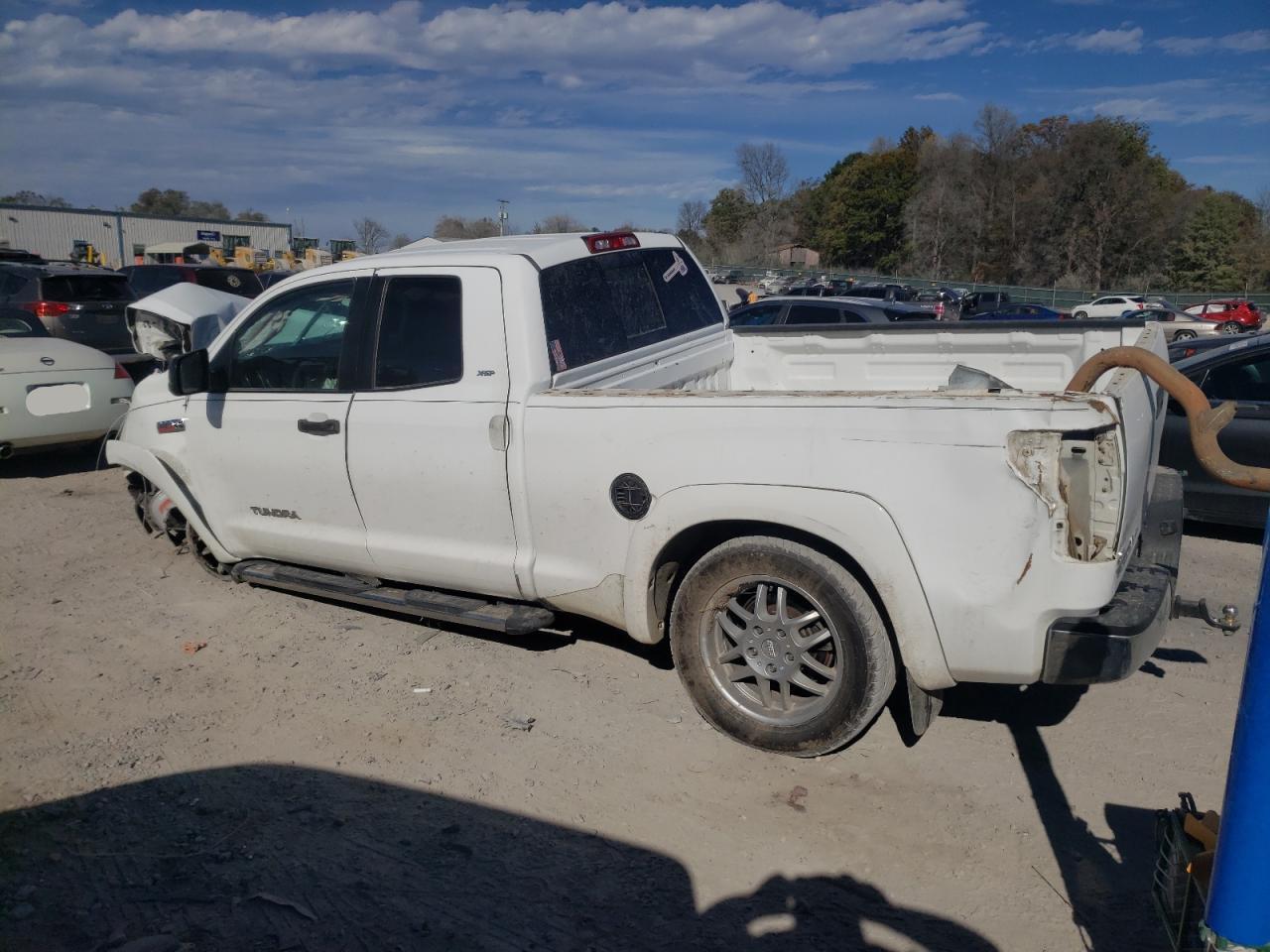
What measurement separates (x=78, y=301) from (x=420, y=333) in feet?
35.7

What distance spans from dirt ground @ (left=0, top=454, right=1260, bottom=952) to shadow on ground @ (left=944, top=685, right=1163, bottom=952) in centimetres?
1

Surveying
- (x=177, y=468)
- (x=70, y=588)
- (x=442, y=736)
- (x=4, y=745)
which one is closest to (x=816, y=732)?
(x=442, y=736)

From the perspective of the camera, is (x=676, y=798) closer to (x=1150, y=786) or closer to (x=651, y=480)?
(x=651, y=480)

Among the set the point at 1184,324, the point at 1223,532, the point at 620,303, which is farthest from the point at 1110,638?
the point at 1184,324

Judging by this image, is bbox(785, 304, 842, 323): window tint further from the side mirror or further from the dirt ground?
the side mirror

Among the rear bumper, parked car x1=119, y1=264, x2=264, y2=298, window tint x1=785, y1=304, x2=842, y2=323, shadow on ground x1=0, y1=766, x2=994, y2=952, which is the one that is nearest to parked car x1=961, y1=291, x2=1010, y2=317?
window tint x1=785, y1=304, x2=842, y2=323

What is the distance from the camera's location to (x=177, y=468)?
552 centimetres

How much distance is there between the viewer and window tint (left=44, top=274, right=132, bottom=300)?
13.1 metres

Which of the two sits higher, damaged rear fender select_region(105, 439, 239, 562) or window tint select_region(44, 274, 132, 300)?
window tint select_region(44, 274, 132, 300)

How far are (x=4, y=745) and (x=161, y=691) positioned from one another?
2.20 ft

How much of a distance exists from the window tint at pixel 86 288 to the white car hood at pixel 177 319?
7267 millimetres

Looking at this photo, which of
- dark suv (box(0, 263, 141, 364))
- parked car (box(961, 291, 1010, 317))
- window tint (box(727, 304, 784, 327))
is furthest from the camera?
parked car (box(961, 291, 1010, 317))

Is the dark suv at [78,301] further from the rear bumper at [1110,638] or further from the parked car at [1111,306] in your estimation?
the parked car at [1111,306]

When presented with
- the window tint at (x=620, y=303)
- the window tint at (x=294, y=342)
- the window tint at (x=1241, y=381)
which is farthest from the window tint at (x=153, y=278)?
the window tint at (x=1241, y=381)
